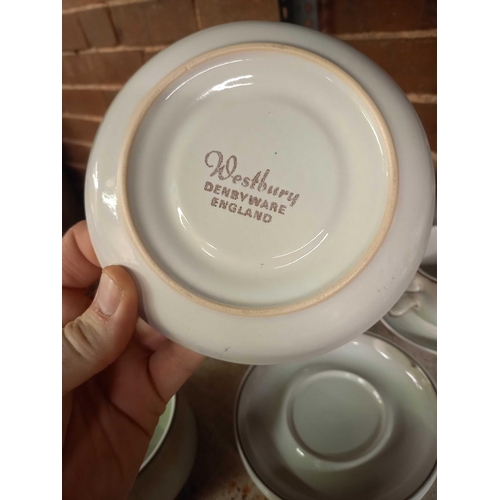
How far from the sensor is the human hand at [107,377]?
0.44 metres

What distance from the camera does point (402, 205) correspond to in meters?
0.38

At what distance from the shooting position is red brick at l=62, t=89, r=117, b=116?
89cm

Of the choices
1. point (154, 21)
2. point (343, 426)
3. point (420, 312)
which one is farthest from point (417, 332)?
point (154, 21)

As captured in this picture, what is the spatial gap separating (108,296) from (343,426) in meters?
0.42

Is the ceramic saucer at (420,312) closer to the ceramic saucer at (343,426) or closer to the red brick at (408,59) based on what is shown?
the ceramic saucer at (343,426)

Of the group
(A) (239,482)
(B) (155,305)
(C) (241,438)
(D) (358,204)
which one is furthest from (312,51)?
(A) (239,482)

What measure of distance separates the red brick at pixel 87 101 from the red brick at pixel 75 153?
10cm

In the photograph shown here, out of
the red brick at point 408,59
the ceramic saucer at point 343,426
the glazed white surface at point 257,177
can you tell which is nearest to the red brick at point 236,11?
the red brick at point 408,59

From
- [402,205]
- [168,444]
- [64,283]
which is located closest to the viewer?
[402,205]

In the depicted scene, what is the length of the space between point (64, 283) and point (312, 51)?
1.85ft

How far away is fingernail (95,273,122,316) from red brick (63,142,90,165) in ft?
2.42

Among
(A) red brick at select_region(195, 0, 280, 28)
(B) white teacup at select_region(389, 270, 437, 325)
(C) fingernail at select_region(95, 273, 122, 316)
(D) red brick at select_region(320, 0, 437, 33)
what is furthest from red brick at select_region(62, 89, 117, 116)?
(B) white teacup at select_region(389, 270, 437, 325)

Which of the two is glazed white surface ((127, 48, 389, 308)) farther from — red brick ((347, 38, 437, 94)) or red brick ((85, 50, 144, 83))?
red brick ((85, 50, 144, 83))

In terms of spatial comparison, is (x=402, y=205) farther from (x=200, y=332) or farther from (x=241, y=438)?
(x=241, y=438)
